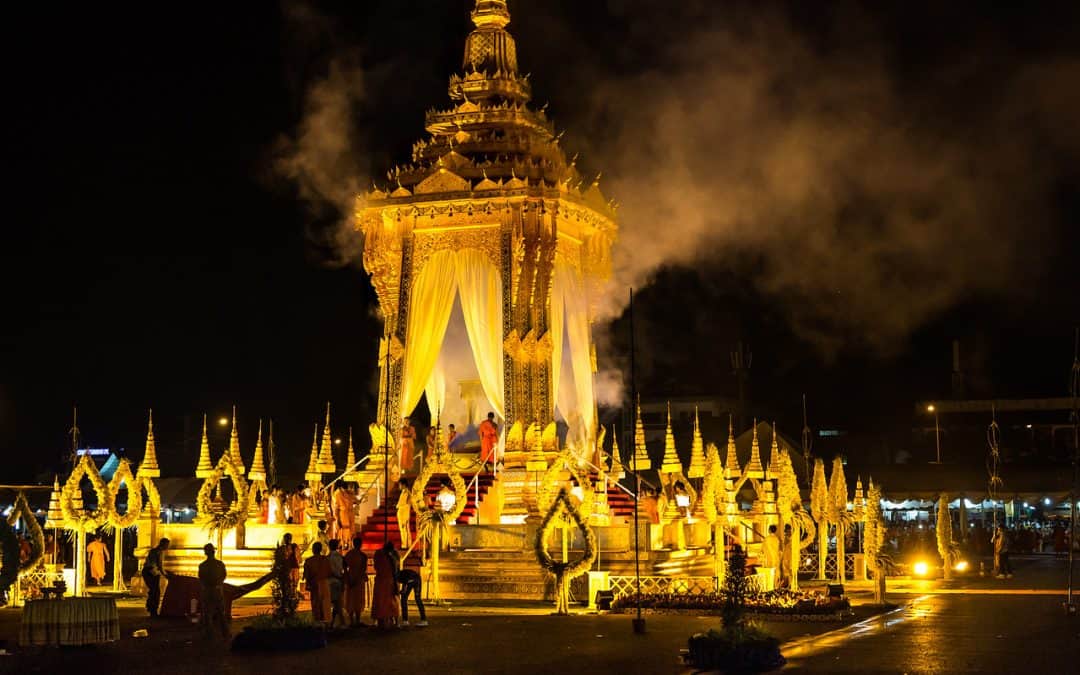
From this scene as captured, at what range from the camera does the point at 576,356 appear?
34219 mm

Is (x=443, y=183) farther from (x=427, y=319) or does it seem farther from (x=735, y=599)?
(x=735, y=599)

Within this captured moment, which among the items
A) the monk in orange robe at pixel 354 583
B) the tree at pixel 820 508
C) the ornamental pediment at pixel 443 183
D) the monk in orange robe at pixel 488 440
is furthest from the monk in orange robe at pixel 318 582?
the tree at pixel 820 508

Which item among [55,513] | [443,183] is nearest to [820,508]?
[443,183]

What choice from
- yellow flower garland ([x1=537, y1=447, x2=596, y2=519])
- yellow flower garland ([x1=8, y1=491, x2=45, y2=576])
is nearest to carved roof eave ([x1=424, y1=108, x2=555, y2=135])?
yellow flower garland ([x1=537, y1=447, x2=596, y2=519])

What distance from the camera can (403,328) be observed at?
108 feet

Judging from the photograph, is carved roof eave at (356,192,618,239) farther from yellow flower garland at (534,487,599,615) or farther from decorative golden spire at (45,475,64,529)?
yellow flower garland at (534,487,599,615)

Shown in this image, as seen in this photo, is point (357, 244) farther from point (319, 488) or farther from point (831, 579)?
point (831, 579)

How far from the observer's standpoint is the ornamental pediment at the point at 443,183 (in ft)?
107

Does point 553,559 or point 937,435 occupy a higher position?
point 937,435

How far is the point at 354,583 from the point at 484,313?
1214 cm

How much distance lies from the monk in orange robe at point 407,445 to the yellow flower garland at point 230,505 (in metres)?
3.89

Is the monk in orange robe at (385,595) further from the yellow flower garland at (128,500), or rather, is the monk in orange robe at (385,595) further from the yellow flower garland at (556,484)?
the yellow flower garland at (128,500)

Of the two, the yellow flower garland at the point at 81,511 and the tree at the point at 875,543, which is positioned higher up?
the yellow flower garland at the point at 81,511

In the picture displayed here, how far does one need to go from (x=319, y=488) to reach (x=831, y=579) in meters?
11.0
